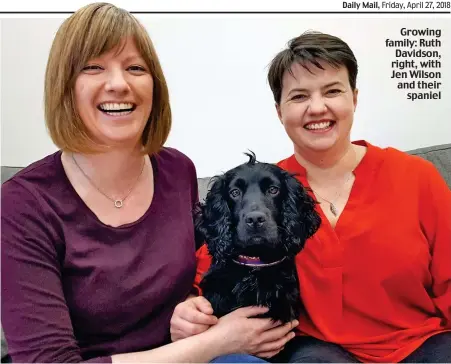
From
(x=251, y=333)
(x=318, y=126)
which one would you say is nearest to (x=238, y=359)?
(x=251, y=333)

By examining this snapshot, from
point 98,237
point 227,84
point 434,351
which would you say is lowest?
point 434,351

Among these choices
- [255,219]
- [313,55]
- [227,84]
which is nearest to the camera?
[255,219]

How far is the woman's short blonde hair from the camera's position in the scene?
0.70 meters

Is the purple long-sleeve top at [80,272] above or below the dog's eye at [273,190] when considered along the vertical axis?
below

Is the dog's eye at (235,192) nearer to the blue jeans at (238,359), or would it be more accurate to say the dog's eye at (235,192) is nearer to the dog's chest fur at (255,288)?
the dog's chest fur at (255,288)

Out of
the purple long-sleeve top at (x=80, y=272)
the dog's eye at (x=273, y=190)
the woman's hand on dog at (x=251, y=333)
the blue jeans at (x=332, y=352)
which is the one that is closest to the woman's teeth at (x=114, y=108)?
the purple long-sleeve top at (x=80, y=272)

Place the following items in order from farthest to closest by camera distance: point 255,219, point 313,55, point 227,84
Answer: point 227,84 < point 313,55 < point 255,219

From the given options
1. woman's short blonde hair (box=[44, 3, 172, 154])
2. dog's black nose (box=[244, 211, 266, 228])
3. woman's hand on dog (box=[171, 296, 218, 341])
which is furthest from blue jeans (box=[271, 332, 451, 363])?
woman's short blonde hair (box=[44, 3, 172, 154])

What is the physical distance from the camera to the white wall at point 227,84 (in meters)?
0.90

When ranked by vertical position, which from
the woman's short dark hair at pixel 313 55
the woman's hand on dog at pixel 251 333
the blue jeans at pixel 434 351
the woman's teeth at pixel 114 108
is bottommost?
the blue jeans at pixel 434 351

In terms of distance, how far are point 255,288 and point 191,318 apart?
0.39 ft

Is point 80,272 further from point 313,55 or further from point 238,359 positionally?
point 313,55

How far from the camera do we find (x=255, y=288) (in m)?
0.73

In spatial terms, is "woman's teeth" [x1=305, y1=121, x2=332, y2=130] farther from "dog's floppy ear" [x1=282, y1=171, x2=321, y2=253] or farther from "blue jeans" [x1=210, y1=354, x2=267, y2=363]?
"blue jeans" [x1=210, y1=354, x2=267, y2=363]
